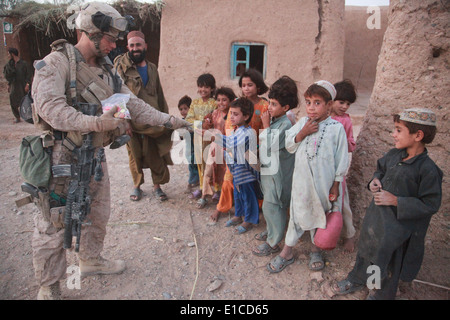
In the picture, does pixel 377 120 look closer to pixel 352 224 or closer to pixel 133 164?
pixel 352 224

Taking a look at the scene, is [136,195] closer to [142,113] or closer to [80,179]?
[142,113]

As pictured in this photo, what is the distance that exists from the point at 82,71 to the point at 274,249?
2204mm

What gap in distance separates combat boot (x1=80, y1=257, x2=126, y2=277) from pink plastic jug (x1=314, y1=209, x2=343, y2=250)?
1719 millimetres

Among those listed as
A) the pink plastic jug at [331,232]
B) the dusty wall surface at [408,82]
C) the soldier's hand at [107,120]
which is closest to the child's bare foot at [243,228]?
the pink plastic jug at [331,232]

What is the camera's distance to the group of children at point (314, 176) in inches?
76.2

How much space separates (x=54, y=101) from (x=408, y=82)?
2.75 metres

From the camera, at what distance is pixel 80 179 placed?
2.21m

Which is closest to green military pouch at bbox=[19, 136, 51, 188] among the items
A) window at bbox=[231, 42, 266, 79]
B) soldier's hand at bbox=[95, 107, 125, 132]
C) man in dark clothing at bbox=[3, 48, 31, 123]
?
soldier's hand at bbox=[95, 107, 125, 132]

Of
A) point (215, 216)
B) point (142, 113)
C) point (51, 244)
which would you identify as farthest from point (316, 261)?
point (51, 244)

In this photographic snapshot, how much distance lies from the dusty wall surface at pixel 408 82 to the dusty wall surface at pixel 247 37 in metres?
3.90

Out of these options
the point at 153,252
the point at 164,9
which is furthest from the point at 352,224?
the point at 164,9

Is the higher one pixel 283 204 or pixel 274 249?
pixel 283 204

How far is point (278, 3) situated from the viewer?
625cm
